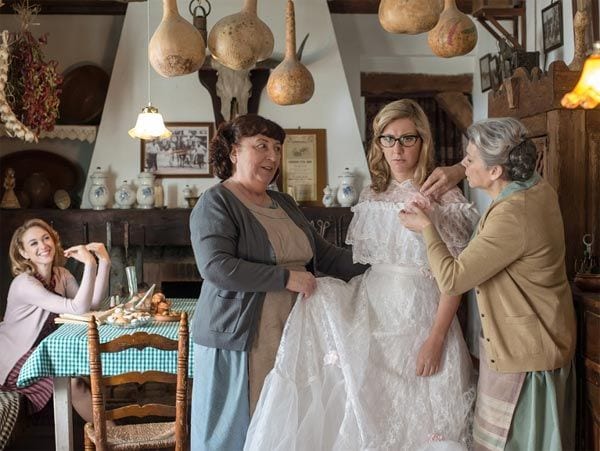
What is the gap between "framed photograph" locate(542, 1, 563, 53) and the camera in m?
4.88

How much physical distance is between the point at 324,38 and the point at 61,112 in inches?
85.5

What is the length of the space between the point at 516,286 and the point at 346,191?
389 centimetres

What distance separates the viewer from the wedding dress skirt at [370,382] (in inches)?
88.3

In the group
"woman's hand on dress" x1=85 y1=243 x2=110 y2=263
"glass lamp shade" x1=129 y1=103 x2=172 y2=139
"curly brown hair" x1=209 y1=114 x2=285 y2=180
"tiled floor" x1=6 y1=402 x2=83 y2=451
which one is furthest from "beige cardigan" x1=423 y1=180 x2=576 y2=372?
"glass lamp shade" x1=129 y1=103 x2=172 y2=139

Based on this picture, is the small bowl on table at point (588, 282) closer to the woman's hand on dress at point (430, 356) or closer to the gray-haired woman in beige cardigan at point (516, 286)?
the gray-haired woman in beige cardigan at point (516, 286)

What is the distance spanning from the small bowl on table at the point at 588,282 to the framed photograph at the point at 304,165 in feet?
12.6

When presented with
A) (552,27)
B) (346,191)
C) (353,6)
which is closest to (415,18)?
(552,27)

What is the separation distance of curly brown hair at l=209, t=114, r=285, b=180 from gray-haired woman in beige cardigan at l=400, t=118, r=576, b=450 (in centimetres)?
62

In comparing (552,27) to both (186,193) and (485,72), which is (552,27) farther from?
(186,193)

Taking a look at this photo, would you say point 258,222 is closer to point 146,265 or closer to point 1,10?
point 146,265

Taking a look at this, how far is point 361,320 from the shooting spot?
2.36 meters

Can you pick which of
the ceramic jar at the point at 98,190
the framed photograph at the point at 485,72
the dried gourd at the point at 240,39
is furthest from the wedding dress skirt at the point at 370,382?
the framed photograph at the point at 485,72

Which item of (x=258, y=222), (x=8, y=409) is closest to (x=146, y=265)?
(x=8, y=409)

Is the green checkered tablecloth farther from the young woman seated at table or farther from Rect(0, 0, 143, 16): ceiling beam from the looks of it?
Rect(0, 0, 143, 16): ceiling beam
